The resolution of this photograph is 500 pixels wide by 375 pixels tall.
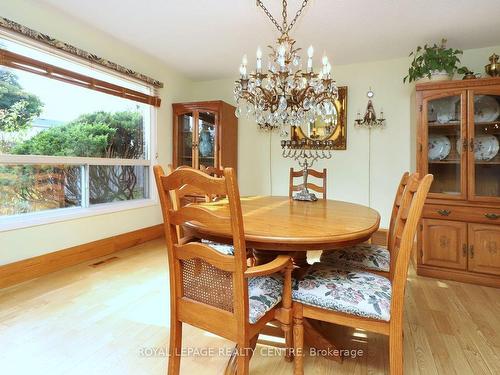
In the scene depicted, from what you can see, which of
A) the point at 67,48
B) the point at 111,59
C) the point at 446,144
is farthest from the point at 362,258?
the point at 111,59

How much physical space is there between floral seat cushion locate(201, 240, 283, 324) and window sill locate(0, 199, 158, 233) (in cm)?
204

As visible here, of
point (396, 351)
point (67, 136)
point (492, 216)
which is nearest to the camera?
point (396, 351)

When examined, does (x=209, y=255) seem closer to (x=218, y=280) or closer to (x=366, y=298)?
(x=218, y=280)

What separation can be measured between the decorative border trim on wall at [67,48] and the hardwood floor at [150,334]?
1.92 m

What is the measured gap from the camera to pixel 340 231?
4.16 feet

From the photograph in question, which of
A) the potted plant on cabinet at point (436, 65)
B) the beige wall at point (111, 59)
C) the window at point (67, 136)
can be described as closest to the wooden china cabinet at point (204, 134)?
the beige wall at point (111, 59)

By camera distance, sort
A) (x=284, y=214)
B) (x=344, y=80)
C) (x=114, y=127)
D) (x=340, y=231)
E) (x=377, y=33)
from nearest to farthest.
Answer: (x=340, y=231) → (x=284, y=214) → (x=377, y=33) → (x=114, y=127) → (x=344, y=80)

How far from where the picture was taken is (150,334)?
170 centimetres

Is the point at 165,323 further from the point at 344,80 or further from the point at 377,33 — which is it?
the point at 344,80

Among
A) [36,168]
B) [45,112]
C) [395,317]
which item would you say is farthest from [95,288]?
[395,317]

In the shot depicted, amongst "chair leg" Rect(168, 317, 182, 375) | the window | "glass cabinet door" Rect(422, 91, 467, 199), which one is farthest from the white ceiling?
"chair leg" Rect(168, 317, 182, 375)

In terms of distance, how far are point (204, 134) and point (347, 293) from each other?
3015mm

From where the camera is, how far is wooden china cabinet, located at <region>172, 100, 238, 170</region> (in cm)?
371

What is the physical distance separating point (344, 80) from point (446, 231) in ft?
6.61
